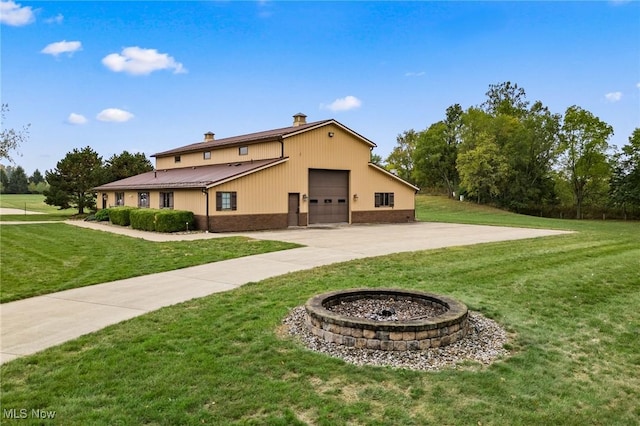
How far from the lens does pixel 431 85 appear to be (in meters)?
28.6

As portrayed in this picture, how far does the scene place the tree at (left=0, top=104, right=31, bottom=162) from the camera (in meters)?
20.0

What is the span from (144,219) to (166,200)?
10.7ft

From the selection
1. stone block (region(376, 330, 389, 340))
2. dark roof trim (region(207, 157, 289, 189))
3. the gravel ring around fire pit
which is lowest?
the gravel ring around fire pit

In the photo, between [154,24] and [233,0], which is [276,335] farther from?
[154,24]

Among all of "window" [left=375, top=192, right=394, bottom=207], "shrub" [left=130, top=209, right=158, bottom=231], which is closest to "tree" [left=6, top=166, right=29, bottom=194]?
"shrub" [left=130, top=209, right=158, bottom=231]

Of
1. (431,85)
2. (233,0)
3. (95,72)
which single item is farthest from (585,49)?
(95,72)

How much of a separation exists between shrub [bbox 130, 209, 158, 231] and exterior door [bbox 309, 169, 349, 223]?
28.2ft

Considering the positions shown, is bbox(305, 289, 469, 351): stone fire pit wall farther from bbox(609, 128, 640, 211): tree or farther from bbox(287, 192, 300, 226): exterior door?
bbox(609, 128, 640, 211): tree

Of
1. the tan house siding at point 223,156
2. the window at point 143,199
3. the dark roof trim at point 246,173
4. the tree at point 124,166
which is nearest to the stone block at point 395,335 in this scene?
the dark roof trim at point 246,173

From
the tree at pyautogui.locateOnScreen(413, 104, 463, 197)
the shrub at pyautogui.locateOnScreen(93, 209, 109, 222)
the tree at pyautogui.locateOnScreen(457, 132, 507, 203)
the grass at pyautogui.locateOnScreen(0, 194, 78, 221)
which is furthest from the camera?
the tree at pyautogui.locateOnScreen(413, 104, 463, 197)

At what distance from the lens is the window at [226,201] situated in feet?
70.4

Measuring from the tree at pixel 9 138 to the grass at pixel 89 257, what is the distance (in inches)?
151

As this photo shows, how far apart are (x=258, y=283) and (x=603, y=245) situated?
13.4m

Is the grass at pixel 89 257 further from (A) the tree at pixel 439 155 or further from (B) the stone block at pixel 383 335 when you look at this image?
(A) the tree at pixel 439 155
